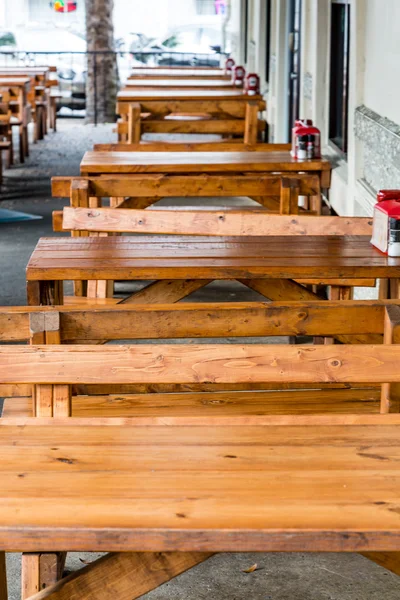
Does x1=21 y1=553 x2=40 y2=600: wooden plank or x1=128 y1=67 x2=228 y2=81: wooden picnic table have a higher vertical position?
x1=128 y1=67 x2=228 y2=81: wooden picnic table

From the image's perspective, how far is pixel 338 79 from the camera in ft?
25.5

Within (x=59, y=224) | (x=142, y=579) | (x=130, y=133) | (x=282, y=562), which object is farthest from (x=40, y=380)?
(x=130, y=133)

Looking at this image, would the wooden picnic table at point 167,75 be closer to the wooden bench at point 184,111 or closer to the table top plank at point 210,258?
the wooden bench at point 184,111

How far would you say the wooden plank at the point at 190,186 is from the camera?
5.28 meters

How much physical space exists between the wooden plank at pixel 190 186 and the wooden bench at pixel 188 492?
2877mm

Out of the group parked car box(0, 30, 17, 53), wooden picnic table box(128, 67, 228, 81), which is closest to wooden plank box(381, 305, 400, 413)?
wooden picnic table box(128, 67, 228, 81)

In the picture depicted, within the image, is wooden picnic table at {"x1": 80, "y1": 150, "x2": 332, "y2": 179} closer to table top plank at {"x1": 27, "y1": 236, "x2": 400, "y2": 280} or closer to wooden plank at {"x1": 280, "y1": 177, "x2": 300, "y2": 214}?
wooden plank at {"x1": 280, "y1": 177, "x2": 300, "y2": 214}

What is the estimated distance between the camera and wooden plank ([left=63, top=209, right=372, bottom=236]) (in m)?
4.40

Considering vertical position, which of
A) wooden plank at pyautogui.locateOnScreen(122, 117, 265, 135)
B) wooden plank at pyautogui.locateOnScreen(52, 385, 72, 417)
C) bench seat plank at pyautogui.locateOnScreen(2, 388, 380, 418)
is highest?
wooden plank at pyautogui.locateOnScreen(122, 117, 265, 135)

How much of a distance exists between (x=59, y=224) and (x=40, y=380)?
2.79m

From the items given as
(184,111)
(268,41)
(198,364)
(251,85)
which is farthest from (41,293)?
(268,41)

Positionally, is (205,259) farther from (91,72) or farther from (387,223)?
(91,72)

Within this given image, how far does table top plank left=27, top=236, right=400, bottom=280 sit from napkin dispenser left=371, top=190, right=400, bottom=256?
1.5 inches

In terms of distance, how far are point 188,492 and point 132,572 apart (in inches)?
8.1
